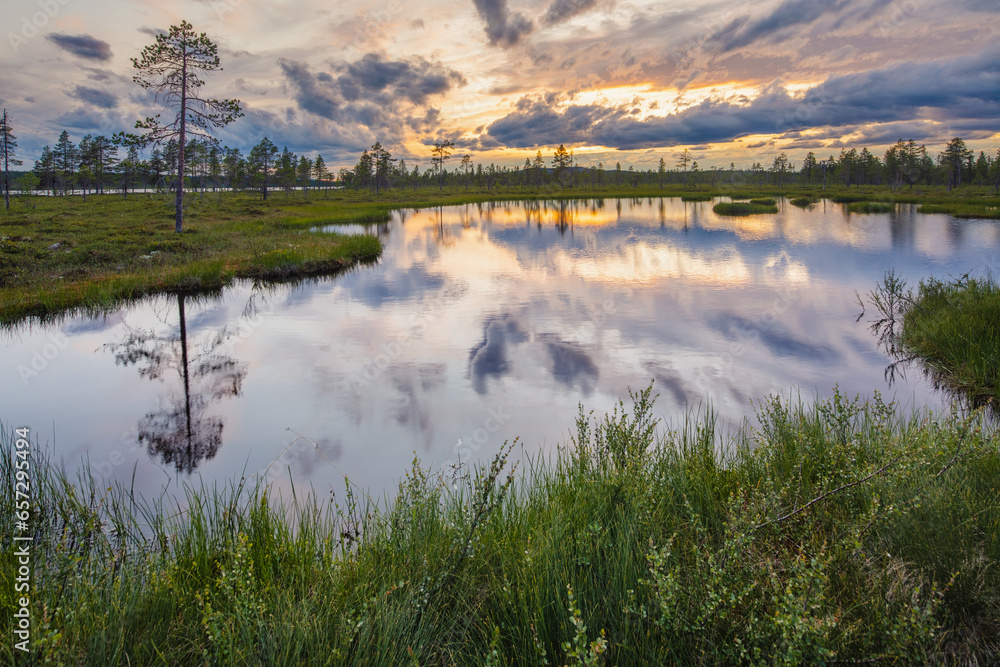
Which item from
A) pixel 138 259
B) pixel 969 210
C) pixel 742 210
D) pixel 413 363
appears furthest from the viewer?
pixel 742 210

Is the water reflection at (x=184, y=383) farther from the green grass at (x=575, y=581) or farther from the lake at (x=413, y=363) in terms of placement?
the green grass at (x=575, y=581)

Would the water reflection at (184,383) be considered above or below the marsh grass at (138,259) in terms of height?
below

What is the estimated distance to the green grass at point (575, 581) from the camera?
2965 mm

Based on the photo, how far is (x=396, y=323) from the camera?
16.0 m

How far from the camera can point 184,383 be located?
35.8ft

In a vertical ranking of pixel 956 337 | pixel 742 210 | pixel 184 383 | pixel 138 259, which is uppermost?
pixel 742 210

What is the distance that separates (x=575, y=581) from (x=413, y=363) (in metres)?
9.14

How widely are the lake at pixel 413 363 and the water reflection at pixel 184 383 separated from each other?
5 cm

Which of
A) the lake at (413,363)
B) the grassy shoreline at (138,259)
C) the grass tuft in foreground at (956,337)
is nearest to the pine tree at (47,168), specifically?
the grassy shoreline at (138,259)

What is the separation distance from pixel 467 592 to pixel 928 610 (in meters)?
2.83

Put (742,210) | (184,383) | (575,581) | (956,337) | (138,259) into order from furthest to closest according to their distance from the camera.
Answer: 1. (742,210)
2. (138,259)
3. (184,383)
4. (956,337)
5. (575,581)

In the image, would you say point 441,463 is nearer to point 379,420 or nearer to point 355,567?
point 379,420

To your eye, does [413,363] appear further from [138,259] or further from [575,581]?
[138,259]

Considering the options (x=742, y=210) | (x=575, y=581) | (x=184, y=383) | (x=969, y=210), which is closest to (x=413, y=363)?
(x=184, y=383)
